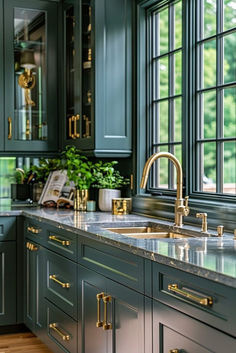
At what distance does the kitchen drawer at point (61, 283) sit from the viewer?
3270 mm

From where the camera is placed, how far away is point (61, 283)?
345 centimetres

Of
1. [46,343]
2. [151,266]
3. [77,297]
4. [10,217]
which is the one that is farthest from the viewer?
[10,217]

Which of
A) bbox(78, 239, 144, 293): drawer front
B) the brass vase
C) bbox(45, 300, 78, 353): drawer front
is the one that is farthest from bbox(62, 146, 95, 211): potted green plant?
bbox(78, 239, 144, 293): drawer front

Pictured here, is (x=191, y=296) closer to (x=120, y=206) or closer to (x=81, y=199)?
(x=120, y=206)

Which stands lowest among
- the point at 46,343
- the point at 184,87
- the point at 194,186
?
the point at 46,343

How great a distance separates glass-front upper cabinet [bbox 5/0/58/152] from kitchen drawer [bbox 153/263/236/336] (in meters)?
2.56

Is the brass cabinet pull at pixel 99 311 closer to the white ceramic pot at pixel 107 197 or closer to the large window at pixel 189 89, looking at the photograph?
the large window at pixel 189 89

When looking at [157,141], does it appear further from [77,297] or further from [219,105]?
[77,297]

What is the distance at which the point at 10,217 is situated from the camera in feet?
13.8

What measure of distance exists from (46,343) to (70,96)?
181 centimetres

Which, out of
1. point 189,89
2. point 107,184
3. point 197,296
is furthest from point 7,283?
point 197,296

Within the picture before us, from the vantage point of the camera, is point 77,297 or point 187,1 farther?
point 187,1

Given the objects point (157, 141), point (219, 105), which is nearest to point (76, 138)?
point (157, 141)

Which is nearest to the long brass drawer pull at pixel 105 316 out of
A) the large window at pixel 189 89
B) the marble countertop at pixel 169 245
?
the marble countertop at pixel 169 245
